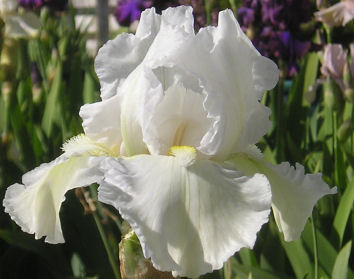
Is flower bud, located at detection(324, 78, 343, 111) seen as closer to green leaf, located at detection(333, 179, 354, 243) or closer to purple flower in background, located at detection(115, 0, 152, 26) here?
green leaf, located at detection(333, 179, 354, 243)

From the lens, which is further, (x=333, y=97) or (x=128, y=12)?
(x=128, y=12)

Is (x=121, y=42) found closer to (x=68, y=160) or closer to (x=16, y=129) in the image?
(x=68, y=160)

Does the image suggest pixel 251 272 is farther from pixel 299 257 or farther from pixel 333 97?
pixel 333 97

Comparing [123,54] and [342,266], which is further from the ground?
[123,54]

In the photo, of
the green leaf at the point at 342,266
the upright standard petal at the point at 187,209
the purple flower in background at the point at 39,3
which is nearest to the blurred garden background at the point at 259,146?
the green leaf at the point at 342,266

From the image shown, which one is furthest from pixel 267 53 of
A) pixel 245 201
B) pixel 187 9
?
pixel 245 201

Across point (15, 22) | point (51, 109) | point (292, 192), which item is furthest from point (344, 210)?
point (15, 22)

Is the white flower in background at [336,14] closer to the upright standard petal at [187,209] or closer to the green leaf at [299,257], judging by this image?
the green leaf at [299,257]
